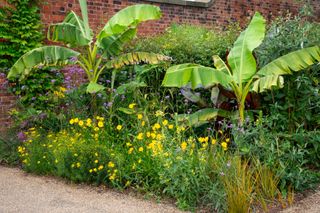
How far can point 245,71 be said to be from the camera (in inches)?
260

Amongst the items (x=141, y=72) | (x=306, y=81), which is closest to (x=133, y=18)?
(x=141, y=72)

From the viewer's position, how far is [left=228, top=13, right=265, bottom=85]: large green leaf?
6574 millimetres

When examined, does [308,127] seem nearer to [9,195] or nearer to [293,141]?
[293,141]

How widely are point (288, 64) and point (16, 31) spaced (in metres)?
5.52

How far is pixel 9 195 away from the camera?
18.3ft

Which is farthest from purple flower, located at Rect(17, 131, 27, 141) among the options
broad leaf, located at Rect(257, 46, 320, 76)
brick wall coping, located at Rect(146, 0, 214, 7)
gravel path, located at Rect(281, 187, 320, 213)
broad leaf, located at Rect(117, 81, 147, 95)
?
brick wall coping, located at Rect(146, 0, 214, 7)

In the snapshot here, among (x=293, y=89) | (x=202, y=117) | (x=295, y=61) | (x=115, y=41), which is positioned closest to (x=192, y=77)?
(x=202, y=117)

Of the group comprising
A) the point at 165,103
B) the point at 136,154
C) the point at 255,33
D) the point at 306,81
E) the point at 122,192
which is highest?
the point at 255,33

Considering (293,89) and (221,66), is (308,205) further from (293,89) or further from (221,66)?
(221,66)

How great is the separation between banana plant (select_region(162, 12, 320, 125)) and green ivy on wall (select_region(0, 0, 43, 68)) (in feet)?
12.6

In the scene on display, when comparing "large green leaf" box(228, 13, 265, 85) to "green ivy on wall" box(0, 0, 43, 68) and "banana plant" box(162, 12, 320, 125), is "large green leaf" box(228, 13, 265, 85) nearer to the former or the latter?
"banana plant" box(162, 12, 320, 125)

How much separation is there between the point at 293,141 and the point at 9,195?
423 centimetres

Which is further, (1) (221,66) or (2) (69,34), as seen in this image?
(2) (69,34)

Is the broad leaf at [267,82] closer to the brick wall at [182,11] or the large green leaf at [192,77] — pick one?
the large green leaf at [192,77]
